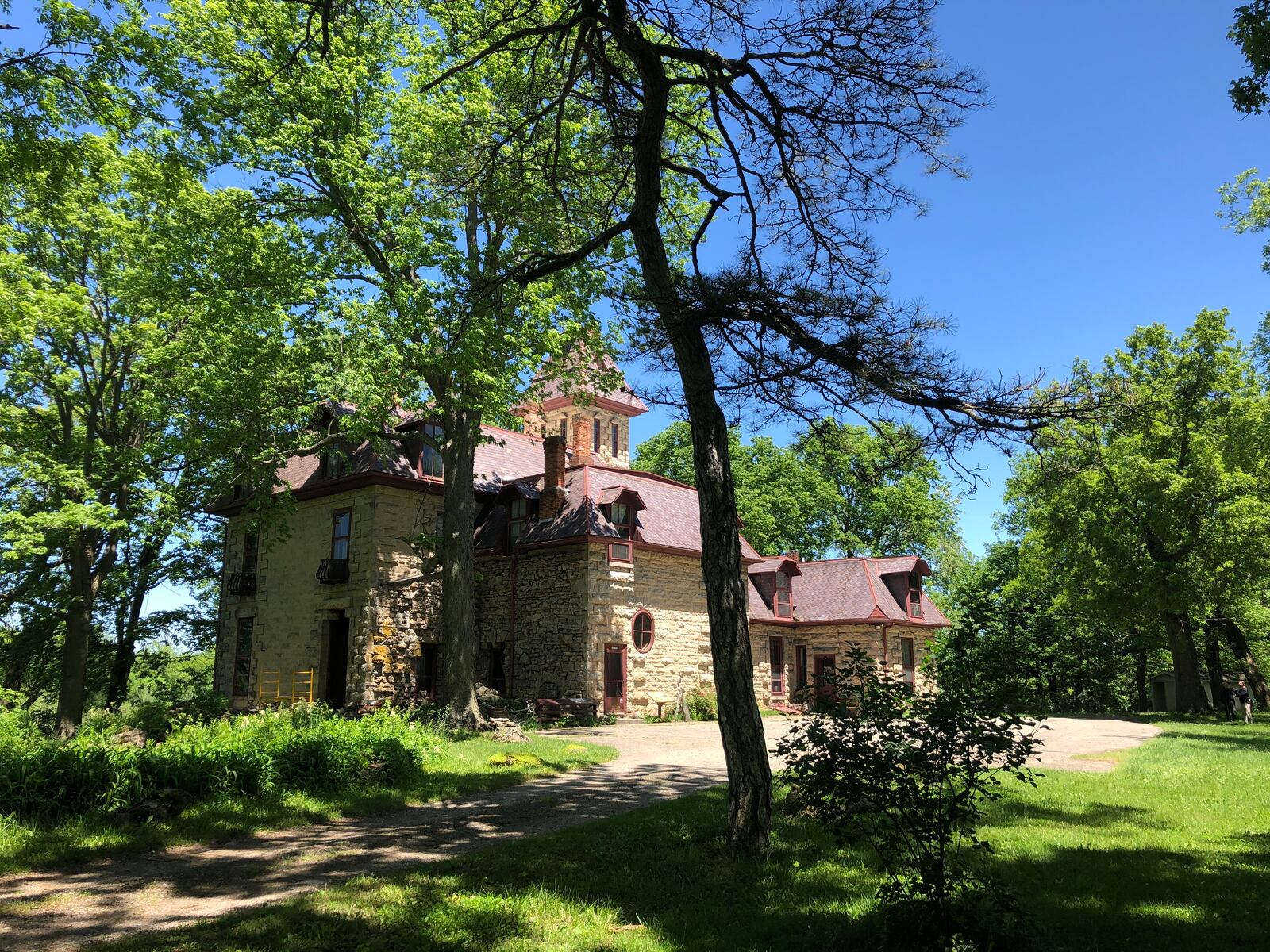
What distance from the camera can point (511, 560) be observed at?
951 inches

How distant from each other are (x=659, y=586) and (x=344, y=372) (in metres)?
12.3

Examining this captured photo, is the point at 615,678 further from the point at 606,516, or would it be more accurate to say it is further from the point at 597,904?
the point at 597,904

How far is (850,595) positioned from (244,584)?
2063cm

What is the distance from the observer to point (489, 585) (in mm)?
25312

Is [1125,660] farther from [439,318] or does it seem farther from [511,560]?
[439,318]

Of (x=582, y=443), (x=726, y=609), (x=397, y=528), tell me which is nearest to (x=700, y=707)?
Answer: (x=397, y=528)

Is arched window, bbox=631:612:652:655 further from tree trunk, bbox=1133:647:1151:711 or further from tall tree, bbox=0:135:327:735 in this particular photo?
tree trunk, bbox=1133:647:1151:711

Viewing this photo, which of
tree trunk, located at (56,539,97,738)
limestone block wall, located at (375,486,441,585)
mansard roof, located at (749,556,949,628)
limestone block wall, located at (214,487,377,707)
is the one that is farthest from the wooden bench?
tree trunk, located at (56,539,97,738)

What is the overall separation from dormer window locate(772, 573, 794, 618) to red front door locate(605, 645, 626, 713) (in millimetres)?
8402

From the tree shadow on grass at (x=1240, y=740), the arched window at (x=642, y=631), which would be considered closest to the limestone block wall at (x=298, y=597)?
the arched window at (x=642, y=631)

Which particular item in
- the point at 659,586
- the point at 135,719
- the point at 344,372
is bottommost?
the point at 135,719

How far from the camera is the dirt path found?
18.3ft

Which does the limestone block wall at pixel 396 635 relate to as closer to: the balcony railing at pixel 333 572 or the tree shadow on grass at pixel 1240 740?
the balcony railing at pixel 333 572

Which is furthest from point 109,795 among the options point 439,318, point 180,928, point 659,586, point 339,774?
point 659,586
